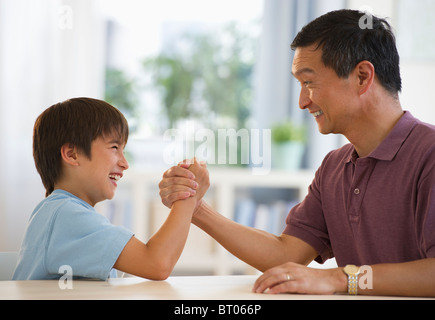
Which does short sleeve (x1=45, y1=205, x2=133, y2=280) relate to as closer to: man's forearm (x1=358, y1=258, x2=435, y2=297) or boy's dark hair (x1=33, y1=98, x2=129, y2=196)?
boy's dark hair (x1=33, y1=98, x2=129, y2=196)

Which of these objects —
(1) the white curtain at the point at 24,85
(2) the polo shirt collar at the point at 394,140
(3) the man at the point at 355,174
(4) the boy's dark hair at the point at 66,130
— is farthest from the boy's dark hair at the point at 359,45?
(1) the white curtain at the point at 24,85

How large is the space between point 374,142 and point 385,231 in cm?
25

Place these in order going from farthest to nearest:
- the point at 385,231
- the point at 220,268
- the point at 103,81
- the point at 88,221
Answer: the point at 103,81 < the point at 220,268 < the point at 385,231 < the point at 88,221

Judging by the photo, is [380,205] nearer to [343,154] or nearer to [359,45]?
[343,154]

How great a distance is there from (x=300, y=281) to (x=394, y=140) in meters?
0.48

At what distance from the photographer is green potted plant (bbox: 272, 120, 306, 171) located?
3.40 m

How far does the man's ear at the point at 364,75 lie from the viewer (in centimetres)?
138

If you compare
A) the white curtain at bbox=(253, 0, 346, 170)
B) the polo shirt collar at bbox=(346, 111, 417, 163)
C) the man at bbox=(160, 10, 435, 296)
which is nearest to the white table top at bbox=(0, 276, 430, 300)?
the man at bbox=(160, 10, 435, 296)

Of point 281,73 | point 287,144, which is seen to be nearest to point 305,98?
point 287,144

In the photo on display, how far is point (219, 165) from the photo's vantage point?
12.5ft

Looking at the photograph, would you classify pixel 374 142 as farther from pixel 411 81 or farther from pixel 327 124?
pixel 411 81

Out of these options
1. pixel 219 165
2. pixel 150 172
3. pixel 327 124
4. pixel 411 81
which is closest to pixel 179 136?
pixel 219 165

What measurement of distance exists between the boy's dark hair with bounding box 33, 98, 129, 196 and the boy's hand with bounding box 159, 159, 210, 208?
0.18 meters

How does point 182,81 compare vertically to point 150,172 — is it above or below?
above
